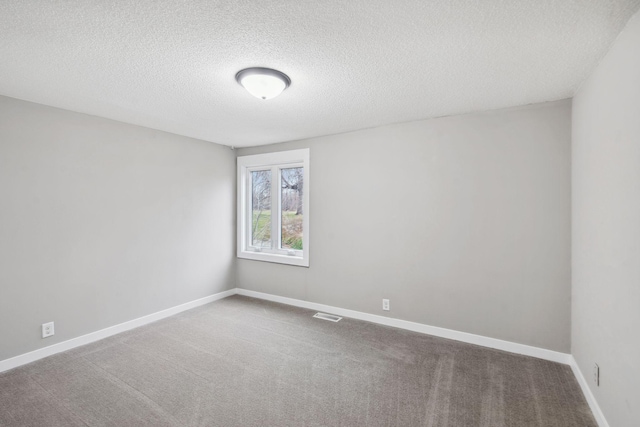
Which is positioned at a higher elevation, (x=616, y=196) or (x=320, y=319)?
(x=616, y=196)

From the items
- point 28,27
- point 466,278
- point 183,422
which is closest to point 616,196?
point 466,278

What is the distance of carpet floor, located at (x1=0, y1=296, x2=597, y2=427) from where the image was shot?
200 cm

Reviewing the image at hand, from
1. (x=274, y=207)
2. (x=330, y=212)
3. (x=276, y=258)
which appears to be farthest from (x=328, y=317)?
(x=274, y=207)

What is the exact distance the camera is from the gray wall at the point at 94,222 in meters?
2.66

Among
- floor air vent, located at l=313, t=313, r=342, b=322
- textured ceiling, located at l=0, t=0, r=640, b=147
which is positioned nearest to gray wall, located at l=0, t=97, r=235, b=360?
textured ceiling, located at l=0, t=0, r=640, b=147

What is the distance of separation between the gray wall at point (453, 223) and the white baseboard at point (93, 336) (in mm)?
1586

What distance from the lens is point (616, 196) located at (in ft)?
5.62

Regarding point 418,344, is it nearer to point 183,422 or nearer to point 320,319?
point 320,319

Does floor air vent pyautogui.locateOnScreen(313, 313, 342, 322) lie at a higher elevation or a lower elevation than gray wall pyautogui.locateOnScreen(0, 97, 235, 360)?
lower

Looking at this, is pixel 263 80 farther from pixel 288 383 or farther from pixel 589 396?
pixel 589 396

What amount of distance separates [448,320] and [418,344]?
447 mm

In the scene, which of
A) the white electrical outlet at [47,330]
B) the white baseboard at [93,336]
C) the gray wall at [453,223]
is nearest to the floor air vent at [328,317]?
the gray wall at [453,223]

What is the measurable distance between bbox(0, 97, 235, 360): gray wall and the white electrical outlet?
0.15 ft

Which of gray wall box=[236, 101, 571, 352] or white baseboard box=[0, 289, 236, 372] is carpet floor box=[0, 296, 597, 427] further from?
Answer: gray wall box=[236, 101, 571, 352]
